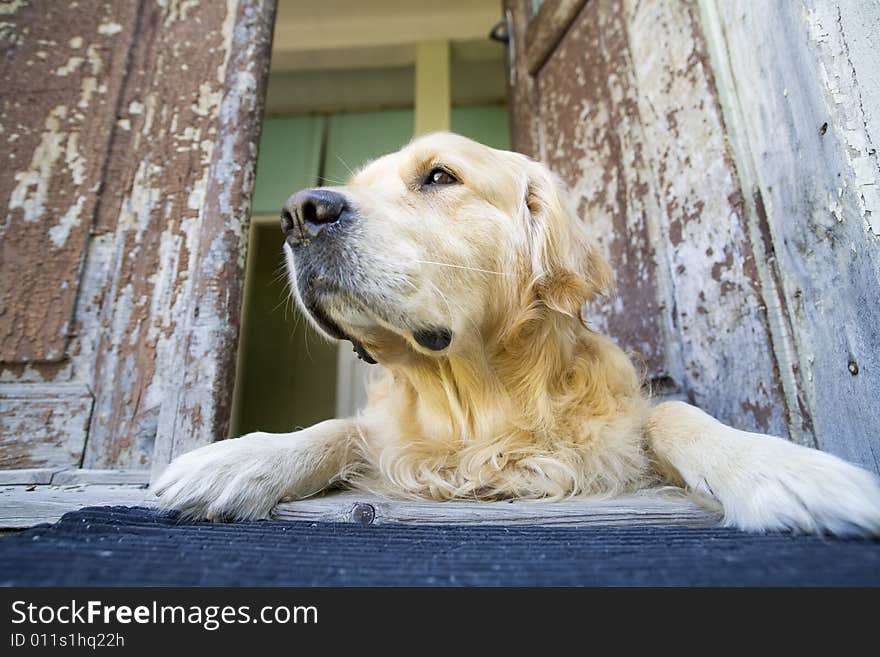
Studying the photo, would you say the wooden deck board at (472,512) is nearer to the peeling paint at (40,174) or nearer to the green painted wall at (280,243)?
the peeling paint at (40,174)

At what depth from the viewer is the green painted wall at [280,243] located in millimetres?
5035

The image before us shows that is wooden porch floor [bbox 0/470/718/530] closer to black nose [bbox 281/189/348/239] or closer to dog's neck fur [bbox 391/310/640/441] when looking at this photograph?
dog's neck fur [bbox 391/310/640/441]

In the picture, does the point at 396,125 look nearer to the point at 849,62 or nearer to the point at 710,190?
the point at 710,190

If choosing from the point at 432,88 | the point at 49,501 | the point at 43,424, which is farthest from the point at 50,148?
the point at 432,88

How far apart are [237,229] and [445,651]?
5.57 feet

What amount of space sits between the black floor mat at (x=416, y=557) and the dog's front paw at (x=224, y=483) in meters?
0.14

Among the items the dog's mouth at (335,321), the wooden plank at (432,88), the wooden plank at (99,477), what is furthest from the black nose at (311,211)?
the wooden plank at (432,88)

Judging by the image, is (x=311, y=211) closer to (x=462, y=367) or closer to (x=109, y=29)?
(x=462, y=367)

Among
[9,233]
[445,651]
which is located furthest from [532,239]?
[9,233]

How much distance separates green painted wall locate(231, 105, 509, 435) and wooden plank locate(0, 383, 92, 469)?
7.82 ft

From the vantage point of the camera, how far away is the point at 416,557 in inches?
26.3

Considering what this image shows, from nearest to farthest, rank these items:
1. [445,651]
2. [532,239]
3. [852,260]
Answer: [445,651] < [852,260] < [532,239]

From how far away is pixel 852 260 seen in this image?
113 centimetres

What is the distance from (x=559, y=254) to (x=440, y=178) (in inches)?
17.3
